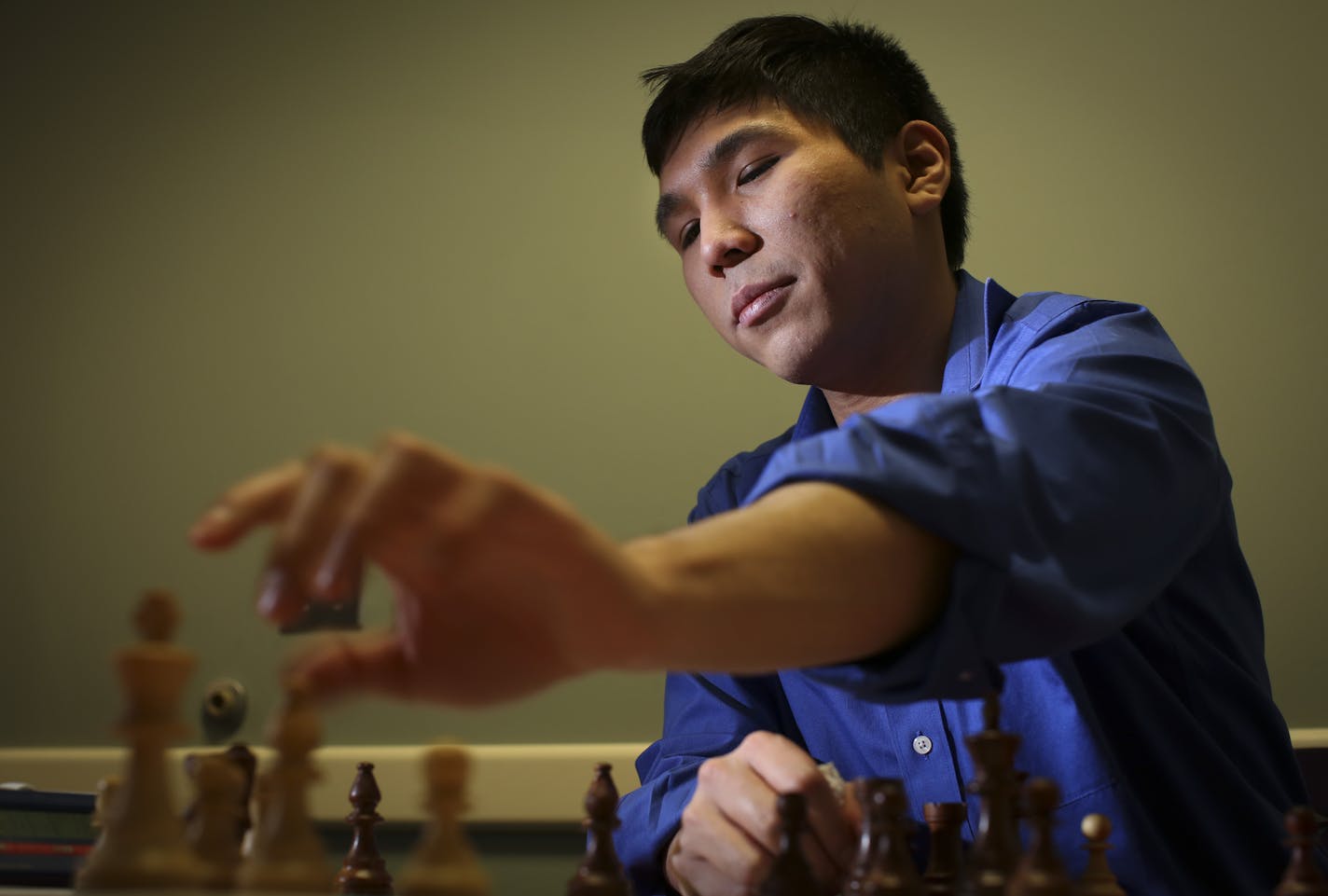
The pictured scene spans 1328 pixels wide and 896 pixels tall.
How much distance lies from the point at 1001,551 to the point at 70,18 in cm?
241

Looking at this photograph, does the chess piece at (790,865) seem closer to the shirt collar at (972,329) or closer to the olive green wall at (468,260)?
the shirt collar at (972,329)

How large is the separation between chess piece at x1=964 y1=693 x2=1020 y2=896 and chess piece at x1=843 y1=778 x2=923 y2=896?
3 cm

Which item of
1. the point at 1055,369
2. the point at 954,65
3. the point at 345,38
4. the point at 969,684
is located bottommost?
the point at 969,684

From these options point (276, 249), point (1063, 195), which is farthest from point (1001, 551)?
point (276, 249)

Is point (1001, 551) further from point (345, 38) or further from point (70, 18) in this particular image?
point (70, 18)

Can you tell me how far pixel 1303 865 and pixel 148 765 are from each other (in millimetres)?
534

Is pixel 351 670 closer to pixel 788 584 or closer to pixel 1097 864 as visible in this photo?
pixel 788 584

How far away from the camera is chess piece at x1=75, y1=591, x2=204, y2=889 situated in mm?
515

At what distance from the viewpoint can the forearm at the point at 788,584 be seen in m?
0.49

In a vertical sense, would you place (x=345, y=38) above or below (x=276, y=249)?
above

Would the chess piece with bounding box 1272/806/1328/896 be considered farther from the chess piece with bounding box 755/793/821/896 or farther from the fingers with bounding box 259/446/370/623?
the fingers with bounding box 259/446/370/623

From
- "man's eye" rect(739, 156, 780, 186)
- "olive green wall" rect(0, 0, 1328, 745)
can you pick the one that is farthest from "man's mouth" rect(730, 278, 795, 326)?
"olive green wall" rect(0, 0, 1328, 745)

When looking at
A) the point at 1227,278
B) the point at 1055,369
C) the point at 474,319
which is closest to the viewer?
the point at 1055,369

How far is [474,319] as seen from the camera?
7.25ft
